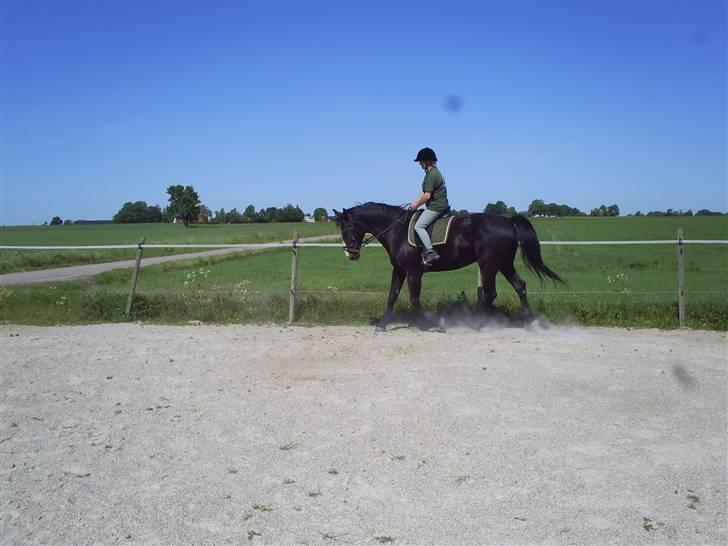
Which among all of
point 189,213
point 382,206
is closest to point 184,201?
point 189,213

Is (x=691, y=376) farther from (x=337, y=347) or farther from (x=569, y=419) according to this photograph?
(x=337, y=347)

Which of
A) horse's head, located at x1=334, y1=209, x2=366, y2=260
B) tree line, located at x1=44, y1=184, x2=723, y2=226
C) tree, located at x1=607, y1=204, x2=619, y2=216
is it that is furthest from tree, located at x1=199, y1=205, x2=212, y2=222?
horse's head, located at x1=334, y1=209, x2=366, y2=260

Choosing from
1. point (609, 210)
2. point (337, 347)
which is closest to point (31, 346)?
point (337, 347)

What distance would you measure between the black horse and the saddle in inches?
4.7

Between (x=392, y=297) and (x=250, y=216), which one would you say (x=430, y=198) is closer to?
(x=392, y=297)

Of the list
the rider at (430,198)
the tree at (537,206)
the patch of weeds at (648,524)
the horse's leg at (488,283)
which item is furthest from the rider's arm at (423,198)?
the tree at (537,206)

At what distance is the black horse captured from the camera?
1028cm

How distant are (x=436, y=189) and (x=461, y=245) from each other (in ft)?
3.50

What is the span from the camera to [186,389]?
289 inches

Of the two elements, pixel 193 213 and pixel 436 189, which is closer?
pixel 436 189

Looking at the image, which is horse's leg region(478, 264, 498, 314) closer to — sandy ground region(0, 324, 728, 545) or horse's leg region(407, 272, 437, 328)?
horse's leg region(407, 272, 437, 328)

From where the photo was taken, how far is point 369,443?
5.49m

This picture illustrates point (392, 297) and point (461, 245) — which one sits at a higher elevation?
point (461, 245)

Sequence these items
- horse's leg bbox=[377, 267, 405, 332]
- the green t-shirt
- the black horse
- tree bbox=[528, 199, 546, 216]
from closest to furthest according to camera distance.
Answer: the green t-shirt < the black horse < horse's leg bbox=[377, 267, 405, 332] < tree bbox=[528, 199, 546, 216]
